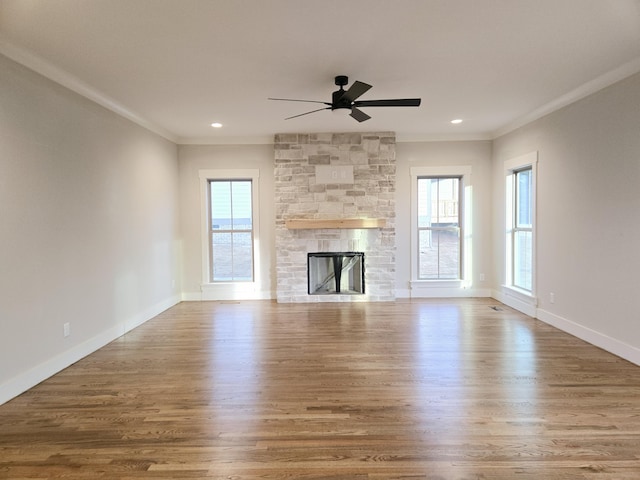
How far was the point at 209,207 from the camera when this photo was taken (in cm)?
612

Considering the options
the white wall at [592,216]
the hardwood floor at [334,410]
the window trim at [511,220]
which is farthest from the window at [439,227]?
the hardwood floor at [334,410]

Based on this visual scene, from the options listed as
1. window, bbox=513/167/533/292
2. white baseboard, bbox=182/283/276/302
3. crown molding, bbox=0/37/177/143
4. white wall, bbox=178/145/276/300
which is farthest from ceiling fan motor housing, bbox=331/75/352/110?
white baseboard, bbox=182/283/276/302

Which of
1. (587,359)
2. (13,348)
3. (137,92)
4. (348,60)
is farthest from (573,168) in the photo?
(13,348)

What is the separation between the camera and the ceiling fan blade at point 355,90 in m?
2.96

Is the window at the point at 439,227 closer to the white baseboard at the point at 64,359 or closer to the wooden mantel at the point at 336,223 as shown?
the wooden mantel at the point at 336,223

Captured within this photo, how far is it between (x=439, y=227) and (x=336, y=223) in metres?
1.85

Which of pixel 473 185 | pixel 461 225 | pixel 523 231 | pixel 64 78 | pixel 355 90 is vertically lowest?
pixel 523 231

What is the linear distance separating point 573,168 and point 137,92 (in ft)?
16.1

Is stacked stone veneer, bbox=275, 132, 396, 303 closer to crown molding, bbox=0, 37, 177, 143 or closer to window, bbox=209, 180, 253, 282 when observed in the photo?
window, bbox=209, 180, 253, 282

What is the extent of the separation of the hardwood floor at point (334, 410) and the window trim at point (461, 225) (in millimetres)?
1921

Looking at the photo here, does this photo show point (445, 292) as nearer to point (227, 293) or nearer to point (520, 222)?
point (520, 222)

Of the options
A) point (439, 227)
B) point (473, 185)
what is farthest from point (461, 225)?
point (473, 185)

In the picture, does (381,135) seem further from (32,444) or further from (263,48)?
(32,444)

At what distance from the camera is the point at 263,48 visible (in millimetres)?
2854
